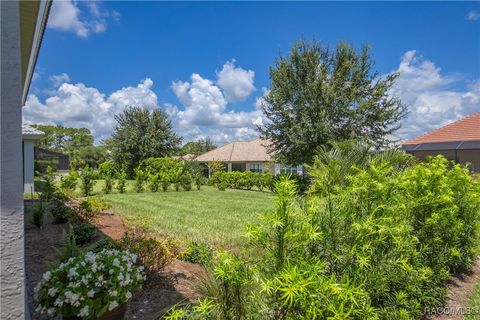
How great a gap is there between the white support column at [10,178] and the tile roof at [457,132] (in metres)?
23.3

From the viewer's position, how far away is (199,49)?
587 inches

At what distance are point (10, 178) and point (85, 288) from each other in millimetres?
1335

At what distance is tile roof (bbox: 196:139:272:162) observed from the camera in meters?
34.5

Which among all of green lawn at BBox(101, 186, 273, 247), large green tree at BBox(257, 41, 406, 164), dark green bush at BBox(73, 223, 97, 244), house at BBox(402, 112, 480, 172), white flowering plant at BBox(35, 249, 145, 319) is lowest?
green lawn at BBox(101, 186, 273, 247)

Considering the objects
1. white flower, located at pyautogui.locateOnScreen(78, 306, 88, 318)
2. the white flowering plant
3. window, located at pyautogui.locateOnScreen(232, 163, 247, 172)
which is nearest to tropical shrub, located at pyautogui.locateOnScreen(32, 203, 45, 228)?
the white flowering plant

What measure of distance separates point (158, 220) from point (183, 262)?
431cm

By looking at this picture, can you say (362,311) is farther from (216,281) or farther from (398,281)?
(216,281)

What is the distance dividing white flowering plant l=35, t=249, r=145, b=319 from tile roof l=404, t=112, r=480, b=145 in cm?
2260

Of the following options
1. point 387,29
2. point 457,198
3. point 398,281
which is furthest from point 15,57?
point 387,29

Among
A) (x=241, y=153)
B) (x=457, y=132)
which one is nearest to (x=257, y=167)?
(x=241, y=153)

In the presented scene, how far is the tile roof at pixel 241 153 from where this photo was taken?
34.5 m

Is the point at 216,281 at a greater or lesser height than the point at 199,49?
lesser

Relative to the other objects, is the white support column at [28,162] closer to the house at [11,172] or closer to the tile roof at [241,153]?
the house at [11,172]

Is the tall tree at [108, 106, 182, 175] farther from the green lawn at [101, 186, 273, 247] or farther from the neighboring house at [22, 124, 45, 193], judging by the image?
the green lawn at [101, 186, 273, 247]
